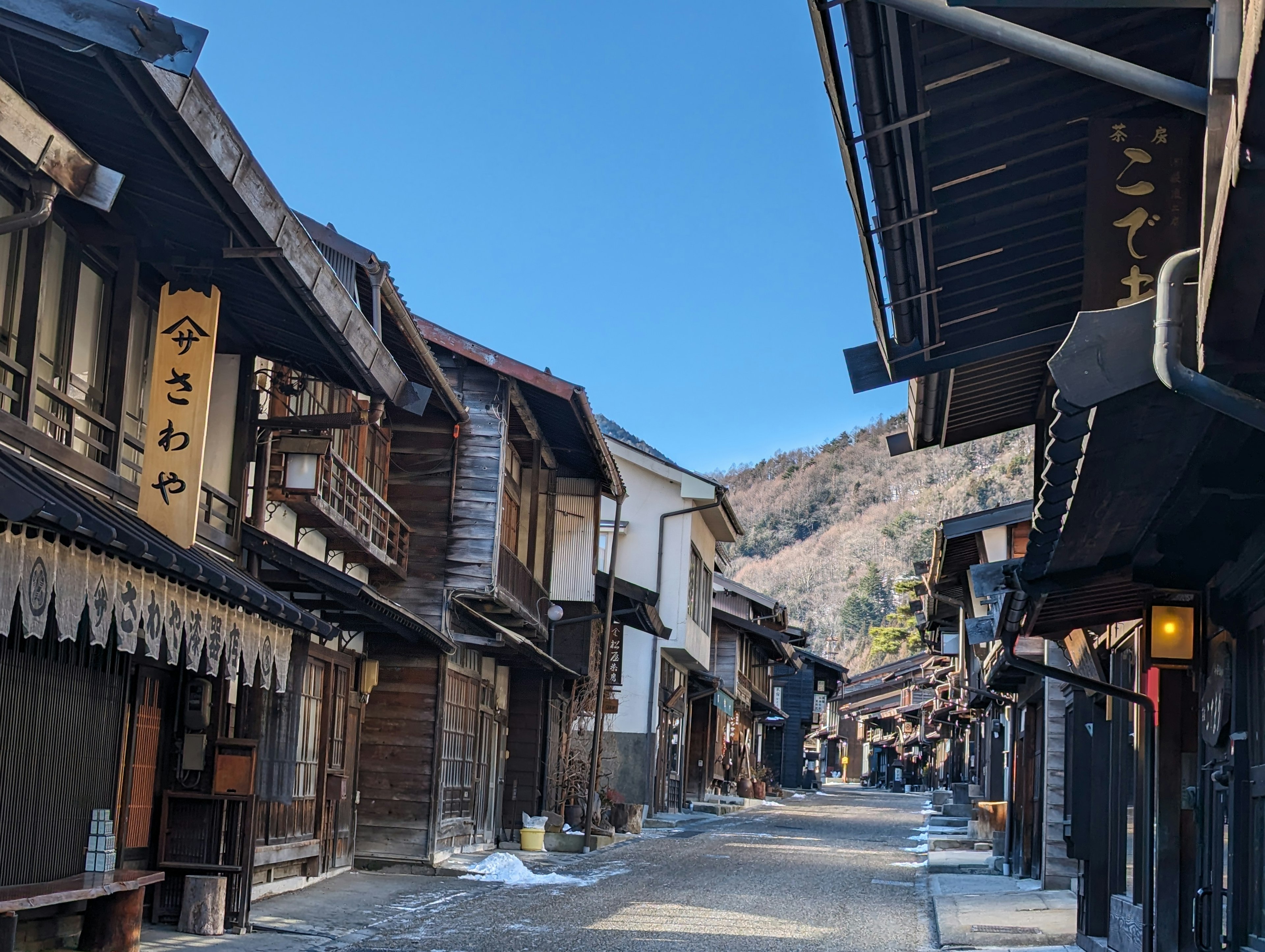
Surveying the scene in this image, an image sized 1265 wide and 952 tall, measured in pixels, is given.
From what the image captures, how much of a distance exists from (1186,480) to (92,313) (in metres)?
7.88

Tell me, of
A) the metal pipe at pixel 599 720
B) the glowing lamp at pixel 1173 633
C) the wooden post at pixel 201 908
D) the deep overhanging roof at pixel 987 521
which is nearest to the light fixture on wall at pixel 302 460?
the wooden post at pixel 201 908

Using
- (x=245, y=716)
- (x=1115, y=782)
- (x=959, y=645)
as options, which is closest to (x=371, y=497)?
(x=245, y=716)

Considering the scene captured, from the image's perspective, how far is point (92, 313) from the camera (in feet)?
34.4

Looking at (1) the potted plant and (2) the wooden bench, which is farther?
(1) the potted plant

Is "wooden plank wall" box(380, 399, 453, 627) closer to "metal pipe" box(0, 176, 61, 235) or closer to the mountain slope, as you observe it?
"metal pipe" box(0, 176, 61, 235)

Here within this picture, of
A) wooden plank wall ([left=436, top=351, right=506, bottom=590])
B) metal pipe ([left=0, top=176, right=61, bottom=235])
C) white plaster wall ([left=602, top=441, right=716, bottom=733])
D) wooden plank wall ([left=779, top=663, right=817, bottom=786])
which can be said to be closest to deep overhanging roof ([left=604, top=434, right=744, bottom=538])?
white plaster wall ([left=602, top=441, right=716, bottom=733])

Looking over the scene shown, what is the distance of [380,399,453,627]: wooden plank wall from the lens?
19.3 metres

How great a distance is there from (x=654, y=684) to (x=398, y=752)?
14972 mm

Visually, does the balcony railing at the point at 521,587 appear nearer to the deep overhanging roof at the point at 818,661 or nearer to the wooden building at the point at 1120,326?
the wooden building at the point at 1120,326

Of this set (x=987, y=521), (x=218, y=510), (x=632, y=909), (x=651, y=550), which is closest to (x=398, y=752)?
(x=632, y=909)

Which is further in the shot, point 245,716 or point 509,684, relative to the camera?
point 509,684

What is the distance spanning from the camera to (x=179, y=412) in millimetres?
10305

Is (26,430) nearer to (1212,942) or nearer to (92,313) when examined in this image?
(92,313)

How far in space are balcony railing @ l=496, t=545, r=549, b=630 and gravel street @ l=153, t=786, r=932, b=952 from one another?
4.03 metres
